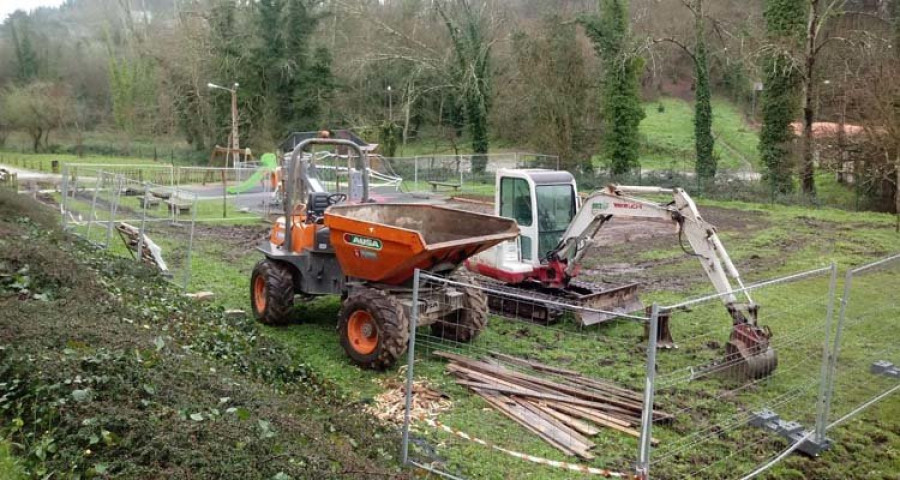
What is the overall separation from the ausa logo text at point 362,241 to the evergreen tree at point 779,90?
74.1ft

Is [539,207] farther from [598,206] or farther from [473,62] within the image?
[473,62]

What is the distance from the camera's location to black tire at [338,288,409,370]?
7199 millimetres

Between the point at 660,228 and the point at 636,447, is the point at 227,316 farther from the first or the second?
the point at 660,228

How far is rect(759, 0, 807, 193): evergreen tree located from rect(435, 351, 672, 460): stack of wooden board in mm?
22339

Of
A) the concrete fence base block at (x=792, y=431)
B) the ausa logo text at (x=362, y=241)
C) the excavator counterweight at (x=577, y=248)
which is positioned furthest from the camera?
the excavator counterweight at (x=577, y=248)

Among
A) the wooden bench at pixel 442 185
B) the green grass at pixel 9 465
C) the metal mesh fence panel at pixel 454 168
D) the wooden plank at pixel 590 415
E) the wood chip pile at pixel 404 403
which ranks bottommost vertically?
the wood chip pile at pixel 404 403

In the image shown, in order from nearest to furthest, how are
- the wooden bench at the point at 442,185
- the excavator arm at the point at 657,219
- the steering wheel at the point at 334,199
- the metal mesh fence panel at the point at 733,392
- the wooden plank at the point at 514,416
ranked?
the metal mesh fence panel at the point at 733,392
the wooden plank at the point at 514,416
the excavator arm at the point at 657,219
the steering wheel at the point at 334,199
the wooden bench at the point at 442,185

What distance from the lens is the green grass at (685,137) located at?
121ft

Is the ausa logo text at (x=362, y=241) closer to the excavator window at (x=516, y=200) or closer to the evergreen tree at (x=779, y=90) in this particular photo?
the excavator window at (x=516, y=200)

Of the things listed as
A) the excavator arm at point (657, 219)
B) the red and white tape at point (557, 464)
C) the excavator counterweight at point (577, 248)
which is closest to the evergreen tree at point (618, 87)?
Result: the excavator counterweight at point (577, 248)

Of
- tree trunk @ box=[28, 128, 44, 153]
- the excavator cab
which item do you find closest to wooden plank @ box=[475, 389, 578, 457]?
the excavator cab

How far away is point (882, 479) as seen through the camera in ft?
17.8

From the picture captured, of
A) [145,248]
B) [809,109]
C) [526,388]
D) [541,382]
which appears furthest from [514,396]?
[809,109]

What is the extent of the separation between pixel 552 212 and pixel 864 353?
4.31 meters
